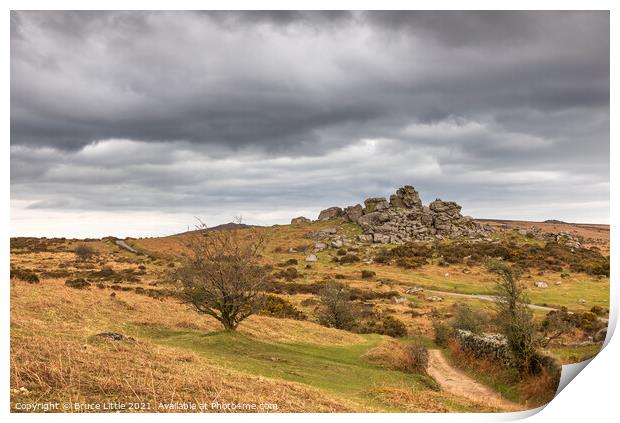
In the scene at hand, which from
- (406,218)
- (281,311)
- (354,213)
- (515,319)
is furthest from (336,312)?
(354,213)

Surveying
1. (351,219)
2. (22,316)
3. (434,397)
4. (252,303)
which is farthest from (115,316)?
(351,219)

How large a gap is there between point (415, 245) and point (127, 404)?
92.6m

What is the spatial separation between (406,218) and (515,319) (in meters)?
101

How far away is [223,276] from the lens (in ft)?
84.4

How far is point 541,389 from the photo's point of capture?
20000mm

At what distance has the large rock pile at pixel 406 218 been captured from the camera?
4461 inches

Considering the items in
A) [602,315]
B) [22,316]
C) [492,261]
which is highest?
[492,261]

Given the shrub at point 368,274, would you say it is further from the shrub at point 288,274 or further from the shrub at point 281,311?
the shrub at point 281,311

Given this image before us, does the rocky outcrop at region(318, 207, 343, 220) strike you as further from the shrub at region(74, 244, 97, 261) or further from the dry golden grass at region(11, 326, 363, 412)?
the dry golden grass at region(11, 326, 363, 412)

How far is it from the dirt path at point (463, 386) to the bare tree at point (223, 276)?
10.5m

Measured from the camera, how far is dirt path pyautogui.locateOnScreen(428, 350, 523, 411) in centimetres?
1936

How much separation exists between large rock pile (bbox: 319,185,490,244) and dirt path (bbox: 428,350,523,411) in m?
80.5

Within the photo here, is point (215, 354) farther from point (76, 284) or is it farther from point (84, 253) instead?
point (84, 253)

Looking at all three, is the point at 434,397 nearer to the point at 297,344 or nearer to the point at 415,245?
the point at 297,344
